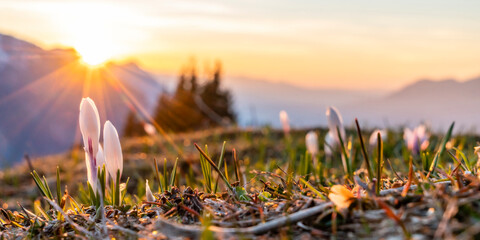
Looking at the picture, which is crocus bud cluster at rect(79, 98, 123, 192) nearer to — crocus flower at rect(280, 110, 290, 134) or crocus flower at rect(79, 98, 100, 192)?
crocus flower at rect(79, 98, 100, 192)

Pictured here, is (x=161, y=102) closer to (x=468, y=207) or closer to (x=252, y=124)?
(x=252, y=124)

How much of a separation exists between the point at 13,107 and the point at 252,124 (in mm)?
129717

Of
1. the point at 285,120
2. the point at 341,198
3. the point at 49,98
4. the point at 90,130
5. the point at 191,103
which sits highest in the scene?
the point at 90,130

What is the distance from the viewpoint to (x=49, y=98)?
438 feet

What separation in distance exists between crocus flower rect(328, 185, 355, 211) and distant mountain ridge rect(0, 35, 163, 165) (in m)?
97.7

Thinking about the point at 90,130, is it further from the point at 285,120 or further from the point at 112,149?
the point at 285,120

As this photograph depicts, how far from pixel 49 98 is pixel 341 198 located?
5727 inches

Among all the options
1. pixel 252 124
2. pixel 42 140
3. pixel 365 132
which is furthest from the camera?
pixel 42 140

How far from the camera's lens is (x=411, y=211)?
1.18 metres

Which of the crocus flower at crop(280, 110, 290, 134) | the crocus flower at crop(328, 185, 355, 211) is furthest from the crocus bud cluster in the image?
the crocus flower at crop(280, 110, 290, 134)

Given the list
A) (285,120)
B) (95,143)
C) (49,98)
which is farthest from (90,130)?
(49,98)

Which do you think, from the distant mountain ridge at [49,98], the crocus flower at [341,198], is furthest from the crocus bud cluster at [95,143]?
the distant mountain ridge at [49,98]

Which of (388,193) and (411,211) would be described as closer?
(411,211)

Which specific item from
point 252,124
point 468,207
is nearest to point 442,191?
point 468,207
